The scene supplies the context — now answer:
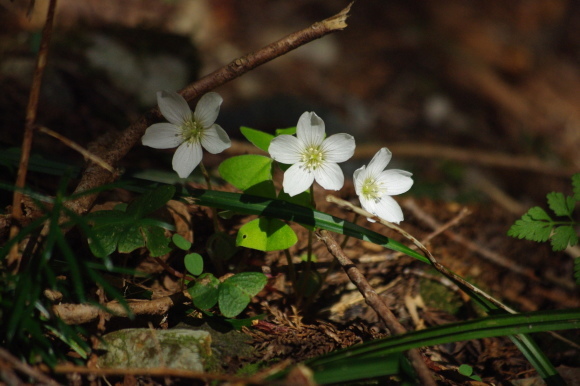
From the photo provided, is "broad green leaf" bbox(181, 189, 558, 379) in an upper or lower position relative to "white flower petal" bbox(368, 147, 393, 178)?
lower

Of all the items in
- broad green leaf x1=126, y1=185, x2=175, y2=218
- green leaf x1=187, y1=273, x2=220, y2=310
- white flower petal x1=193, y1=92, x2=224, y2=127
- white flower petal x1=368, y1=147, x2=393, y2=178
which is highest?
white flower petal x1=193, y1=92, x2=224, y2=127

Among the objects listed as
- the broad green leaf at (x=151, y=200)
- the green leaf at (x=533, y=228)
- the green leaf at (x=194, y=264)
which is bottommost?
the green leaf at (x=194, y=264)

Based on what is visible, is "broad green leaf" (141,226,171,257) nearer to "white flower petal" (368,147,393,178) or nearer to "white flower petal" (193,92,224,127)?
"white flower petal" (193,92,224,127)

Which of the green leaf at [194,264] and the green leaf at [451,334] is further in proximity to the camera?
the green leaf at [194,264]

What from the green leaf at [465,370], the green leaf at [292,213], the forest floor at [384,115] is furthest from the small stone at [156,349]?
the green leaf at [465,370]

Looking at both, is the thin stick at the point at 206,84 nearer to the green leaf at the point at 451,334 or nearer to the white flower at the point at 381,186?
→ the white flower at the point at 381,186

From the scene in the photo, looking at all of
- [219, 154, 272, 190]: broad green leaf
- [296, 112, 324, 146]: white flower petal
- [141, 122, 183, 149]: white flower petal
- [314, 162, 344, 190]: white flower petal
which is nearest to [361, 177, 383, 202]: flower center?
[314, 162, 344, 190]: white flower petal

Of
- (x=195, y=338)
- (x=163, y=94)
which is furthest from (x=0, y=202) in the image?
(x=195, y=338)

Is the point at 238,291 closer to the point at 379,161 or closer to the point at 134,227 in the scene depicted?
the point at 134,227
